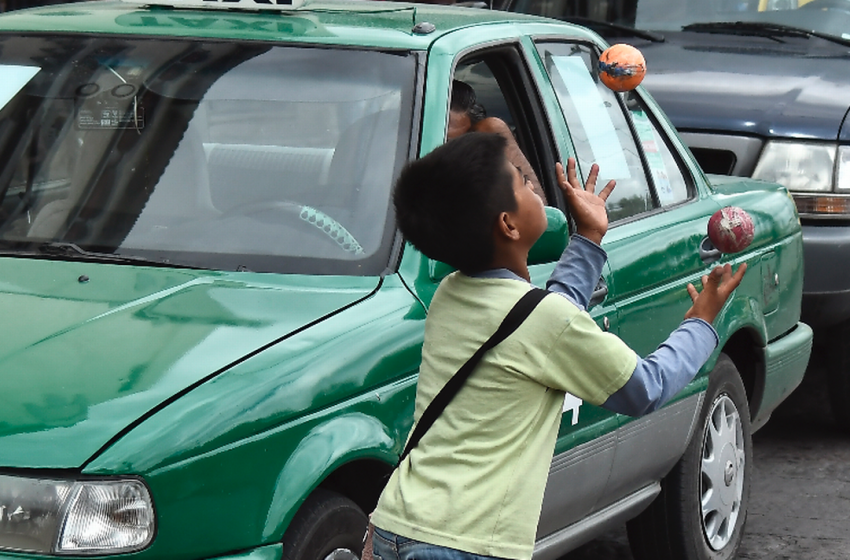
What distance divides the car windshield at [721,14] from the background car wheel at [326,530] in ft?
16.9

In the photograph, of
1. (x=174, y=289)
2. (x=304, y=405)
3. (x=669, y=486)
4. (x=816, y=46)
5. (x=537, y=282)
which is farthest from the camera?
(x=816, y=46)

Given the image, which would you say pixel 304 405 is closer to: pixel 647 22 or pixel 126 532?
pixel 126 532

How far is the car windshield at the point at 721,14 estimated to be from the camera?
308 inches

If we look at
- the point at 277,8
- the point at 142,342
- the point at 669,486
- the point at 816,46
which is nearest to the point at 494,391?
the point at 142,342

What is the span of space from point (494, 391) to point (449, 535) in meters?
0.26

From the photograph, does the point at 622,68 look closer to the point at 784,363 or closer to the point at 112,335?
the point at 784,363

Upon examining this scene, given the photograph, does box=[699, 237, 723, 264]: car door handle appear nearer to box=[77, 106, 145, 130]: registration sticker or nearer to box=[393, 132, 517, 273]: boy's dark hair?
box=[77, 106, 145, 130]: registration sticker

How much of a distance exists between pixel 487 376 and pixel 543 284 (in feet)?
4.30

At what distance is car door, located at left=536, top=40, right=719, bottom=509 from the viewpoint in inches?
171

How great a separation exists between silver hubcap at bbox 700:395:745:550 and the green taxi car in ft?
0.03

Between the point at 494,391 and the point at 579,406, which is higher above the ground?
the point at 494,391

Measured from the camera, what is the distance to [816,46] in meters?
7.63

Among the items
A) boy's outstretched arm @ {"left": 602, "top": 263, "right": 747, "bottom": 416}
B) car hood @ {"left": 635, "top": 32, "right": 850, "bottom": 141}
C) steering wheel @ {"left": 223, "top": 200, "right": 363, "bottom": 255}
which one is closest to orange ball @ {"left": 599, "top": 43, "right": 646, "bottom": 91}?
steering wheel @ {"left": 223, "top": 200, "right": 363, "bottom": 255}

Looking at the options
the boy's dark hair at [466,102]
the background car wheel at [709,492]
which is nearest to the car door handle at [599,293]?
the boy's dark hair at [466,102]
